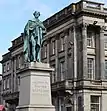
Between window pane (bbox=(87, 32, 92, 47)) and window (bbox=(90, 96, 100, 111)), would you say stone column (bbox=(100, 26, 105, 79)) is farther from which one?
window (bbox=(90, 96, 100, 111))

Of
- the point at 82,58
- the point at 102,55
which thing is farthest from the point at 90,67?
the point at 102,55

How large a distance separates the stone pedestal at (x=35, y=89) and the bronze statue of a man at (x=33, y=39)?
0.72m

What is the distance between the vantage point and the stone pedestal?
19.8 meters

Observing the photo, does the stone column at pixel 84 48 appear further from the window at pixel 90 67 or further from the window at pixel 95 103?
the window at pixel 95 103

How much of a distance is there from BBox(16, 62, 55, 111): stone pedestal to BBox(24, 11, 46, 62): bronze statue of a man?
0.72 meters

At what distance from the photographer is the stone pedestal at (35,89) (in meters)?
19.8

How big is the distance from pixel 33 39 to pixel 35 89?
106 inches

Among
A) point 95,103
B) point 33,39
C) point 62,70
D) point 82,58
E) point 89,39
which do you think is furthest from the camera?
point 62,70

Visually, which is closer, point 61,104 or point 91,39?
point 91,39

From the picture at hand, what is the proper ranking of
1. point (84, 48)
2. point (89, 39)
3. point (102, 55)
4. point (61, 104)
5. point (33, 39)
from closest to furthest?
point (33, 39) < point (84, 48) < point (102, 55) < point (89, 39) < point (61, 104)

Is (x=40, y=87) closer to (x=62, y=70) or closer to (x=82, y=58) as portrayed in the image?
(x=82, y=58)

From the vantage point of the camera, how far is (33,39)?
21.0 m

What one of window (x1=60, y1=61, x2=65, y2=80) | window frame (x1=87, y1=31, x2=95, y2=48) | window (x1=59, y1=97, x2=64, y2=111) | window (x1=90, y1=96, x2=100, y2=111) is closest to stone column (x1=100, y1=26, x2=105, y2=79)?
window frame (x1=87, y1=31, x2=95, y2=48)

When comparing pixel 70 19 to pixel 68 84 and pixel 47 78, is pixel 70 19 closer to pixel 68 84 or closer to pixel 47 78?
pixel 68 84
